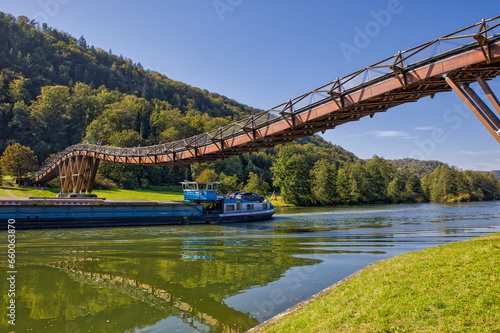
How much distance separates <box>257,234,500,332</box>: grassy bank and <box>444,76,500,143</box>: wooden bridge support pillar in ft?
A: 16.7

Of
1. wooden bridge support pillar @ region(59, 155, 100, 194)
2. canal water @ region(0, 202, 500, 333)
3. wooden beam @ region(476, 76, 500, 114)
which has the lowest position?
canal water @ region(0, 202, 500, 333)

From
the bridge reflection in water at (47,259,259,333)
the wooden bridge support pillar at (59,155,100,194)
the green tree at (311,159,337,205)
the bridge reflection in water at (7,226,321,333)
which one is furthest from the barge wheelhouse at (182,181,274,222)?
the green tree at (311,159,337,205)

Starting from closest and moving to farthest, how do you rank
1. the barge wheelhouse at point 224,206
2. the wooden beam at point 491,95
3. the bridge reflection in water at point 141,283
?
the bridge reflection in water at point 141,283
the wooden beam at point 491,95
the barge wheelhouse at point 224,206

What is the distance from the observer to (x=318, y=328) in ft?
17.7

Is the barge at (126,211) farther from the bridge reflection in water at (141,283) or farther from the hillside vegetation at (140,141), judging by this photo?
the hillside vegetation at (140,141)

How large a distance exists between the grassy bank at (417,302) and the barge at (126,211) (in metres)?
26.7

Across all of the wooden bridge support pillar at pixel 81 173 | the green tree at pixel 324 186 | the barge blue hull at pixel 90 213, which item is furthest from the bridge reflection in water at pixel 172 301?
the green tree at pixel 324 186

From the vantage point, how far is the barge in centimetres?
2605

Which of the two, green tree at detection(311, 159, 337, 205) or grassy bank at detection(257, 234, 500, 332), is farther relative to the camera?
green tree at detection(311, 159, 337, 205)

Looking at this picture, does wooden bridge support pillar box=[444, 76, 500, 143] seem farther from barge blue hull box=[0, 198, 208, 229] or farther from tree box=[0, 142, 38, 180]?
tree box=[0, 142, 38, 180]

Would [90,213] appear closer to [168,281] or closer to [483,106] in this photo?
[168,281]

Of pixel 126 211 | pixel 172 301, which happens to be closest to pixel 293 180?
pixel 126 211

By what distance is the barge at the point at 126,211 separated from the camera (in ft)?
85.5

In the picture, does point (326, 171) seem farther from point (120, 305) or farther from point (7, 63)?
point (7, 63)
